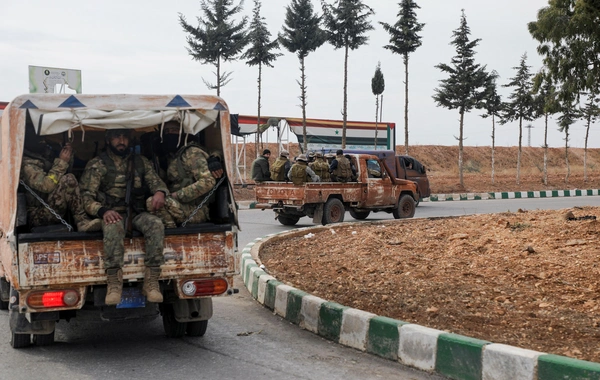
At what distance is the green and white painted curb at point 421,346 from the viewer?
15.8ft

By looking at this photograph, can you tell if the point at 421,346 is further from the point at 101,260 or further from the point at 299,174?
the point at 299,174

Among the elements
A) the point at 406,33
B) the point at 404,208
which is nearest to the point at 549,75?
the point at 404,208

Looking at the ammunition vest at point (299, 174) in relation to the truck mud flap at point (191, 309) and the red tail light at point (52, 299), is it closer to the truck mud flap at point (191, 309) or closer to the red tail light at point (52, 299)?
the truck mud flap at point (191, 309)

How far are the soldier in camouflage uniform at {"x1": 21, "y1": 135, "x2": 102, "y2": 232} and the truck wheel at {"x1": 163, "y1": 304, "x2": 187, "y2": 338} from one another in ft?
3.83

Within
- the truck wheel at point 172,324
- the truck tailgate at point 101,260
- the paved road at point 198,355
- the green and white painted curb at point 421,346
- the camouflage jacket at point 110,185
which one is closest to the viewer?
the green and white painted curb at point 421,346

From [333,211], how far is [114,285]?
11894mm

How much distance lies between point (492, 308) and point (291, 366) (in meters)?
2.12

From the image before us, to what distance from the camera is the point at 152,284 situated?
6.04 m

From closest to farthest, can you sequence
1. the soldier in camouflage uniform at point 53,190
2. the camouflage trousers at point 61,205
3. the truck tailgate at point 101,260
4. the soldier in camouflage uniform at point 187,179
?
1. the truck tailgate at point 101,260
2. the soldier in camouflage uniform at point 53,190
3. the camouflage trousers at point 61,205
4. the soldier in camouflage uniform at point 187,179

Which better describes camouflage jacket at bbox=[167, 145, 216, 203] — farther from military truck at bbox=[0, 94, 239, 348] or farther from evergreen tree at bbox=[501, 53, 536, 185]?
evergreen tree at bbox=[501, 53, 536, 185]

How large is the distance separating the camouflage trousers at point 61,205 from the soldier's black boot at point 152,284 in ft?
2.68

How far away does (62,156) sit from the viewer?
637 centimetres

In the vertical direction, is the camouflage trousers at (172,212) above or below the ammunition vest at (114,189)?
below

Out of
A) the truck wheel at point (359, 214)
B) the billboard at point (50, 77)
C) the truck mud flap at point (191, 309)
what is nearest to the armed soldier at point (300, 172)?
the truck wheel at point (359, 214)
